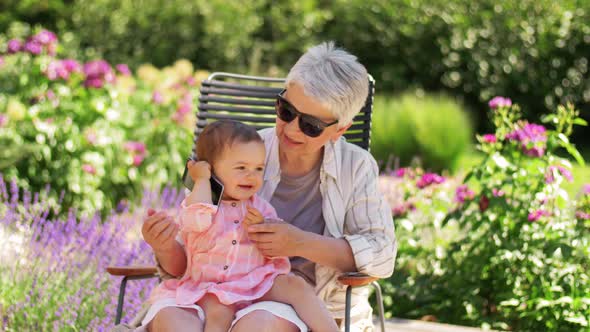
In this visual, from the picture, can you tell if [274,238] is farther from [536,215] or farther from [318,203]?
[536,215]

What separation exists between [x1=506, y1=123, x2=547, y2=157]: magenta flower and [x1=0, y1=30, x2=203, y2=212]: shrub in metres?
2.74

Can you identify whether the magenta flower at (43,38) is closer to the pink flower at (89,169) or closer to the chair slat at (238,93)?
the pink flower at (89,169)

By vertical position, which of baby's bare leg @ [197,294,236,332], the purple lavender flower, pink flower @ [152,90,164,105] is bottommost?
baby's bare leg @ [197,294,236,332]

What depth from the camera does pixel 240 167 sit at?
2549 mm

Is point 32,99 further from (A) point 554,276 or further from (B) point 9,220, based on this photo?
(A) point 554,276

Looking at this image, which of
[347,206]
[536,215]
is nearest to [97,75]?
[536,215]

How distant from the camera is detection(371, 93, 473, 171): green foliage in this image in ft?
27.3

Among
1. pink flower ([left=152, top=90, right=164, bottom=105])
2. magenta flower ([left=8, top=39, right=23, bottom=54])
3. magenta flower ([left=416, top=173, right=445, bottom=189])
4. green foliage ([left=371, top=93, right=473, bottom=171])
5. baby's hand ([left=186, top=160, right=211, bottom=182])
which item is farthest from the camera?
green foliage ([left=371, top=93, right=473, bottom=171])

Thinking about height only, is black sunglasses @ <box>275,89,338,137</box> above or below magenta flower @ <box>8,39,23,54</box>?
below

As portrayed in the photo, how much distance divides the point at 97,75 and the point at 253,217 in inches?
138

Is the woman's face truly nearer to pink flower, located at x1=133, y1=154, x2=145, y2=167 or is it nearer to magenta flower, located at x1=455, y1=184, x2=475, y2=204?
magenta flower, located at x1=455, y1=184, x2=475, y2=204

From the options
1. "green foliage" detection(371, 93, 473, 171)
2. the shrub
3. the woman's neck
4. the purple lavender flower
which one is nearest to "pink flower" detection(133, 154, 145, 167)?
the shrub

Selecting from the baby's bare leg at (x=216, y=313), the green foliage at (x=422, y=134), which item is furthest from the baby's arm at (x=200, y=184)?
the green foliage at (x=422, y=134)

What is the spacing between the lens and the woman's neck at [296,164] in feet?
9.55
